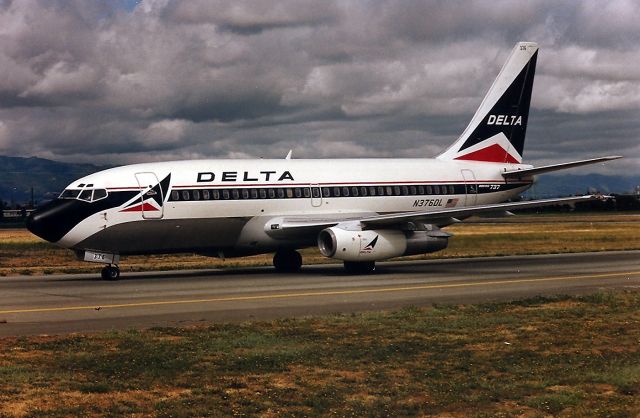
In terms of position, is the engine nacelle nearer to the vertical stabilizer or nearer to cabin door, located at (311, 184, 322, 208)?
cabin door, located at (311, 184, 322, 208)

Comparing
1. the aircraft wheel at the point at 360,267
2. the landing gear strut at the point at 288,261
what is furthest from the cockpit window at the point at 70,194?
the aircraft wheel at the point at 360,267

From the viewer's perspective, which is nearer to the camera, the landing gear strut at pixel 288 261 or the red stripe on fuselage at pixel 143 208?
the red stripe on fuselage at pixel 143 208

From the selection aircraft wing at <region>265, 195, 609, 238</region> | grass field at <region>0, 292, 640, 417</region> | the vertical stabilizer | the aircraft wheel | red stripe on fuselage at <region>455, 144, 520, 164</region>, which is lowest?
grass field at <region>0, 292, 640, 417</region>

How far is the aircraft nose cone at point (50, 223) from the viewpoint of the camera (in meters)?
31.3

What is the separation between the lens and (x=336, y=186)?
3731 centimetres

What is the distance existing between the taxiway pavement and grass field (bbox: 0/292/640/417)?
8.41 feet

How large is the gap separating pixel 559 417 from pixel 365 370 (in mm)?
3727

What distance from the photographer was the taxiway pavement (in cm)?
2194

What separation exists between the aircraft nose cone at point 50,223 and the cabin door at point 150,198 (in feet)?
8.84

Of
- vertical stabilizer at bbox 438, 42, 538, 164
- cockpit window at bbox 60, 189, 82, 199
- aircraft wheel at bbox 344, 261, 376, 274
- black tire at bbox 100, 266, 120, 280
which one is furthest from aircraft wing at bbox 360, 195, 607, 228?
cockpit window at bbox 60, 189, 82, 199

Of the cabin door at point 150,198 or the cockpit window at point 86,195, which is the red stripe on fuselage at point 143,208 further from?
the cockpit window at point 86,195

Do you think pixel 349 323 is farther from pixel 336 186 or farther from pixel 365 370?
pixel 336 186

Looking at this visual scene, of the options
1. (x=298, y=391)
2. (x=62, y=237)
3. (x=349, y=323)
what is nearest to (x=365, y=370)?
(x=298, y=391)

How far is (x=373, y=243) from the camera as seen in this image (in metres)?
34.4
